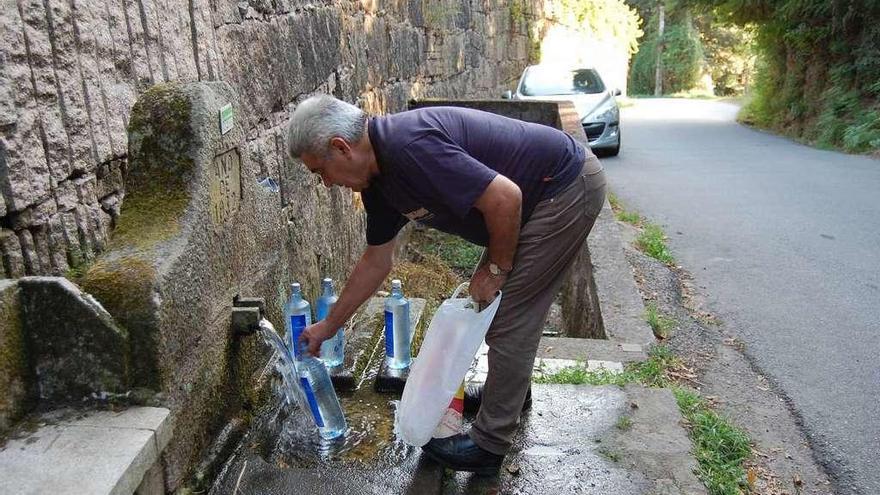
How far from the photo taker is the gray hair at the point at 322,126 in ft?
7.85

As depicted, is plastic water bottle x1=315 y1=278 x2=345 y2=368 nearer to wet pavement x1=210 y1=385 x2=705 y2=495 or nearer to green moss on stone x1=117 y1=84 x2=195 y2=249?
wet pavement x1=210 y1=385 x2=705 y2=495

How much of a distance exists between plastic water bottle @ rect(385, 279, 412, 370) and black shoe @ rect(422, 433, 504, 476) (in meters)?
0.70

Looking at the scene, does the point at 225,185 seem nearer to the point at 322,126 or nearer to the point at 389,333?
the point at 322,126

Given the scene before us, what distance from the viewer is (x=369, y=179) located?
100.0 inches

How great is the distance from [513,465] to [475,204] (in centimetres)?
113

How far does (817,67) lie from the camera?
51.9 feet

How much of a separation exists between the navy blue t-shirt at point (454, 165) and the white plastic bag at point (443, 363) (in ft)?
0.97

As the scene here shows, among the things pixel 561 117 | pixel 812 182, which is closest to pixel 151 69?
pixel 561 117

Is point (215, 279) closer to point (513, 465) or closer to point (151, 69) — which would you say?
point (151, 69)

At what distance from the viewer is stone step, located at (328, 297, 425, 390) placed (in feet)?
11.0

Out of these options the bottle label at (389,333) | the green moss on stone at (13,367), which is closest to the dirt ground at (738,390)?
the bottle label at (389,333)

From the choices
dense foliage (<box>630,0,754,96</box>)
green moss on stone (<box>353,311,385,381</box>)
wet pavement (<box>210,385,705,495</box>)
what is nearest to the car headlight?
green moss on stone (<box>353,311,385,381</box>)

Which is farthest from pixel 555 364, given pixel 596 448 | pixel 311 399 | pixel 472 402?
pixel 311 399

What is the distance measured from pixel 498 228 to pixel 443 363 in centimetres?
57
